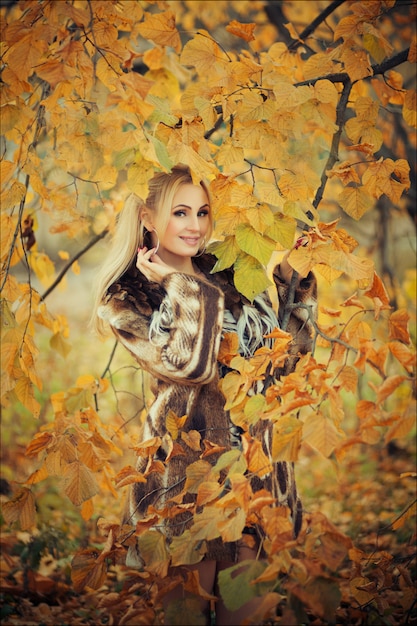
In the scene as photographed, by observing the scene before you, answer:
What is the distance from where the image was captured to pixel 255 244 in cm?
179

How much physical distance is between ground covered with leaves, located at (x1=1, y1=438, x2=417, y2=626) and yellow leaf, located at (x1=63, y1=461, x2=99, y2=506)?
263 mm

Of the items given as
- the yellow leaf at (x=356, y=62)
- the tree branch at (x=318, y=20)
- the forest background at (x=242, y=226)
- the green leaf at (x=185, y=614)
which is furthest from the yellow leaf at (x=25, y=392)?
the tree branch at (x=318, y=20)

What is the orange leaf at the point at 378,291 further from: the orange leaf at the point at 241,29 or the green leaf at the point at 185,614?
the green leaf at the point at 185,614

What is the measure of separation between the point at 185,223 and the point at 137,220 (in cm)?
16

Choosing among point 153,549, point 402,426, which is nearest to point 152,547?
point 153,549

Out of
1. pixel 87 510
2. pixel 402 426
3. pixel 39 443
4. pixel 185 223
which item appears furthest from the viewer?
pixel 87 510

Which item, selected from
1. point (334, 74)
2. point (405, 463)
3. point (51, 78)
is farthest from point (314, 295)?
point (405, 463)

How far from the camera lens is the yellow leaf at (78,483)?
1.77 metres

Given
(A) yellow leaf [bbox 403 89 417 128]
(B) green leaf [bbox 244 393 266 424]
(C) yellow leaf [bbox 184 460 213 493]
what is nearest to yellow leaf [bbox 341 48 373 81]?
(A) yellow leaf [bbox 403 89 417 128]

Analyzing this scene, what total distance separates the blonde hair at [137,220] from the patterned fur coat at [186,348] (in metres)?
0.04

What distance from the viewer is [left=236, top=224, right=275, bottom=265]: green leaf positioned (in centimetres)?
179

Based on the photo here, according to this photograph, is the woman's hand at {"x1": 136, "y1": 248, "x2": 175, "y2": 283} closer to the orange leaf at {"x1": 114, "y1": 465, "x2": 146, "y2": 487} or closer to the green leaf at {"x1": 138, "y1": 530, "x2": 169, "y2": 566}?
the orange leaf at {"x1": 114, "y1": 465, "x2": 146, "y2": 487}

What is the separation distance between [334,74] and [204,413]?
109cm

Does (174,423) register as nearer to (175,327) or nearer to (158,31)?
(175,327)
